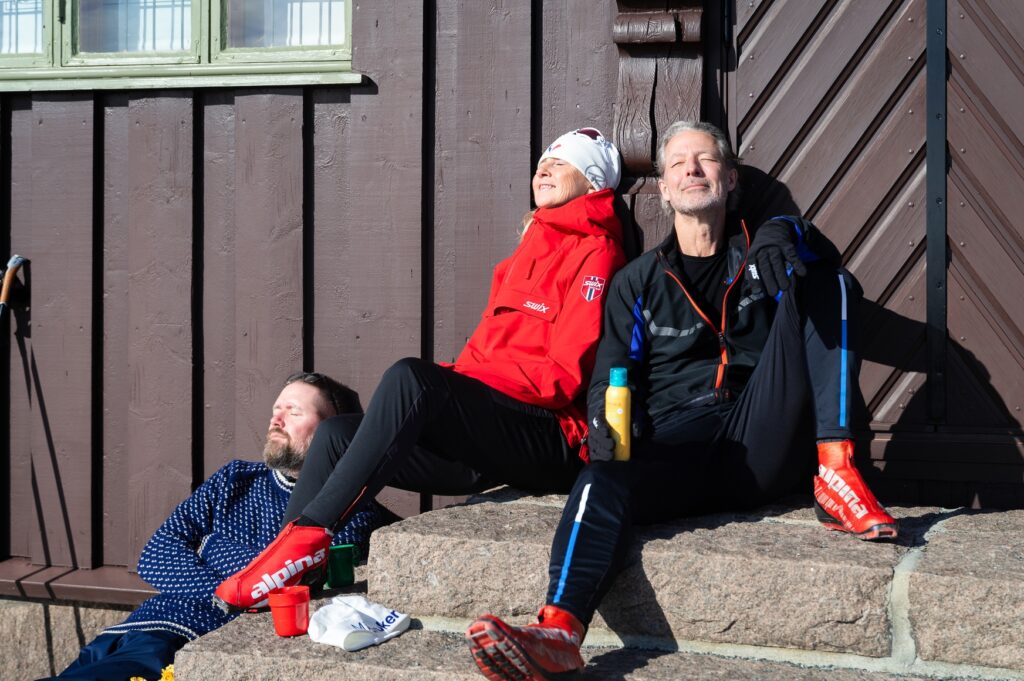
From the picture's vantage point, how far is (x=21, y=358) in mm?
4281

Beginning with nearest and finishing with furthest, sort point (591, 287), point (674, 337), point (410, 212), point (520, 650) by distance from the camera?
point (520, 650) < point (674, 337) < point (591, 287) < point (410, 212)

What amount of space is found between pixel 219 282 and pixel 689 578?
7.88 ft

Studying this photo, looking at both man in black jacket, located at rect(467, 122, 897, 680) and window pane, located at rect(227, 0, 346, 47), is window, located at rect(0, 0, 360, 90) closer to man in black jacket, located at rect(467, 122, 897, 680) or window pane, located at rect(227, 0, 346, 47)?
window pane, located at rect(227, 0, 346, 47)

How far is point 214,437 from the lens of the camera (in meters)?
4.16

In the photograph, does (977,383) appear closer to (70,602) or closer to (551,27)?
(551,27)

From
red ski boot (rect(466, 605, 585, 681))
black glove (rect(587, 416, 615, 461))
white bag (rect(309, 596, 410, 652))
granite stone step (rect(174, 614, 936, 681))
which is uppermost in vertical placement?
black glove (rect(587, 416, 615, 461))

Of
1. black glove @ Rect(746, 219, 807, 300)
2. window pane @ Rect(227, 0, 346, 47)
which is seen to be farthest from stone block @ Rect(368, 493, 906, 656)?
window pane @ Rect(227, 0, 346, 47)

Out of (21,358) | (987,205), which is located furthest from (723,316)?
(21,358)

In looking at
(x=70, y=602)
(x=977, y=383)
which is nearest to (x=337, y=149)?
(x=70, y=602)

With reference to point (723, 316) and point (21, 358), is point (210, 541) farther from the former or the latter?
point (723, 316)

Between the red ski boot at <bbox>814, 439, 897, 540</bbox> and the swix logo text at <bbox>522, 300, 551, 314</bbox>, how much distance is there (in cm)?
102

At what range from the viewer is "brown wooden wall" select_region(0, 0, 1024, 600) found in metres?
3.57

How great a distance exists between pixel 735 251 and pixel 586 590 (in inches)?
51.8

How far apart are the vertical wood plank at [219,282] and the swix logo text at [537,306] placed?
53.6 inches
